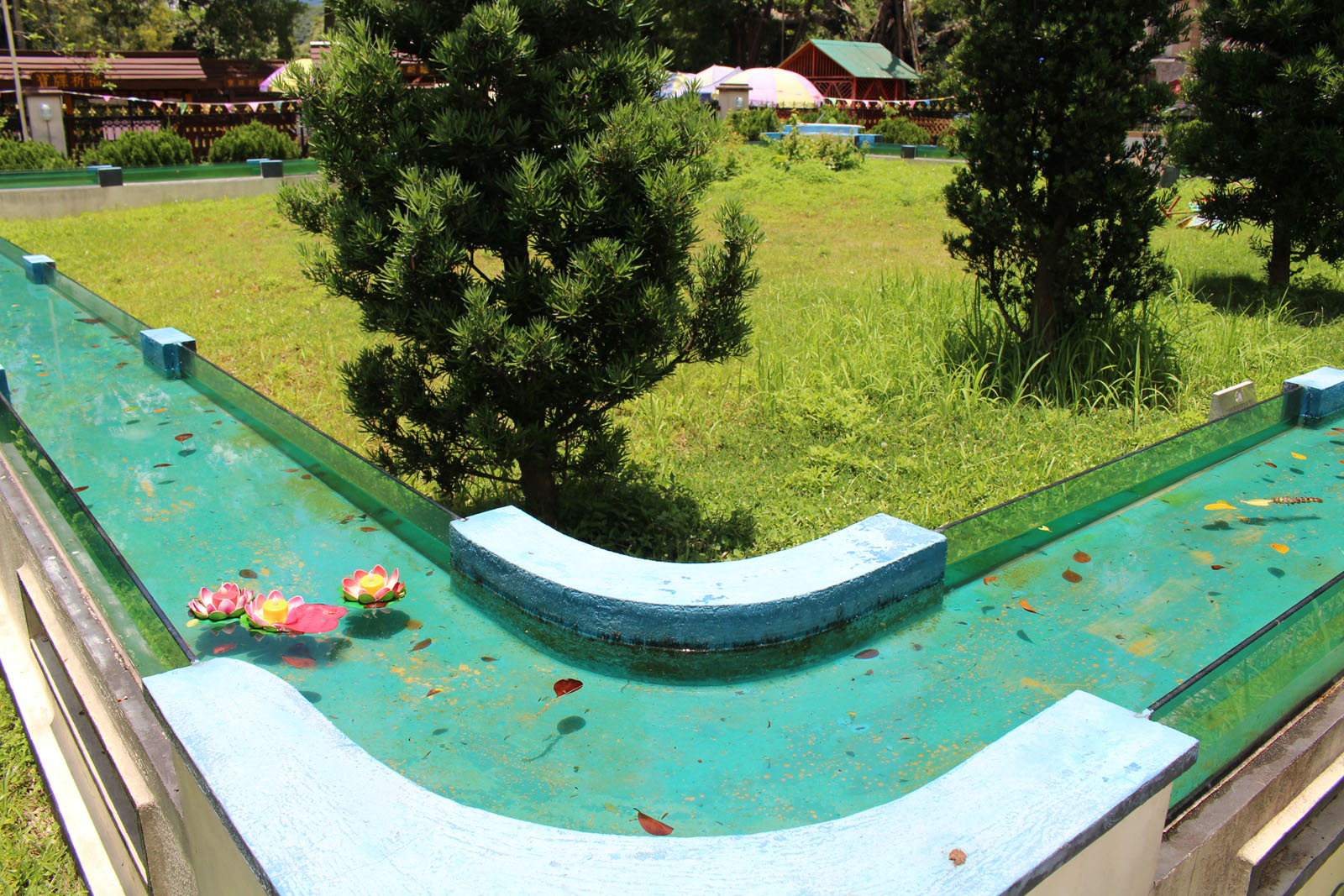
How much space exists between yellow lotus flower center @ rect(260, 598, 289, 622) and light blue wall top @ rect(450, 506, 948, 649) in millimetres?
613

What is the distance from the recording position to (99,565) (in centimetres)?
327

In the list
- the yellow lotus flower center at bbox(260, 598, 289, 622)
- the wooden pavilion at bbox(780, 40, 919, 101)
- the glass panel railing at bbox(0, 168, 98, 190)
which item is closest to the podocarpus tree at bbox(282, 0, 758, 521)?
the yellow lotus flower center at bbox(260, 598, 289, 622)

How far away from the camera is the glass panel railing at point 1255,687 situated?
7.91ft

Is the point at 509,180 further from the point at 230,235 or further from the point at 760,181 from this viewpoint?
the point at 760,181

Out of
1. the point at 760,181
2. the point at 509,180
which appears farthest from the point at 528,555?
the point at 760,181

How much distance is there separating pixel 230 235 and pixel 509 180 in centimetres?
1077

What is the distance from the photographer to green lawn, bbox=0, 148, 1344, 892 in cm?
495

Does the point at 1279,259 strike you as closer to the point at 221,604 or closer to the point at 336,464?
the point at 336,464

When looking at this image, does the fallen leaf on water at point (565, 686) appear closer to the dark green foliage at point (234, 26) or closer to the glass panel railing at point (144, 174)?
the glass panel railing at point (144, 174)

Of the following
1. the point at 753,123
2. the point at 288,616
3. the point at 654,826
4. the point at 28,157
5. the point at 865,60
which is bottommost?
the point at 654,826

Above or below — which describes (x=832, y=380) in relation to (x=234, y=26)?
below

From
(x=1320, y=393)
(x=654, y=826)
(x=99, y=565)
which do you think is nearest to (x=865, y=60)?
(x=1320, y=393)

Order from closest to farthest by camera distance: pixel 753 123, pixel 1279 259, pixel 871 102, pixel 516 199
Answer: pixel 516 199, pixel 1279 259, pixel 753 123, pixel 871 102

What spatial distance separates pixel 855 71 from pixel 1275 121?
3451 centimetres
